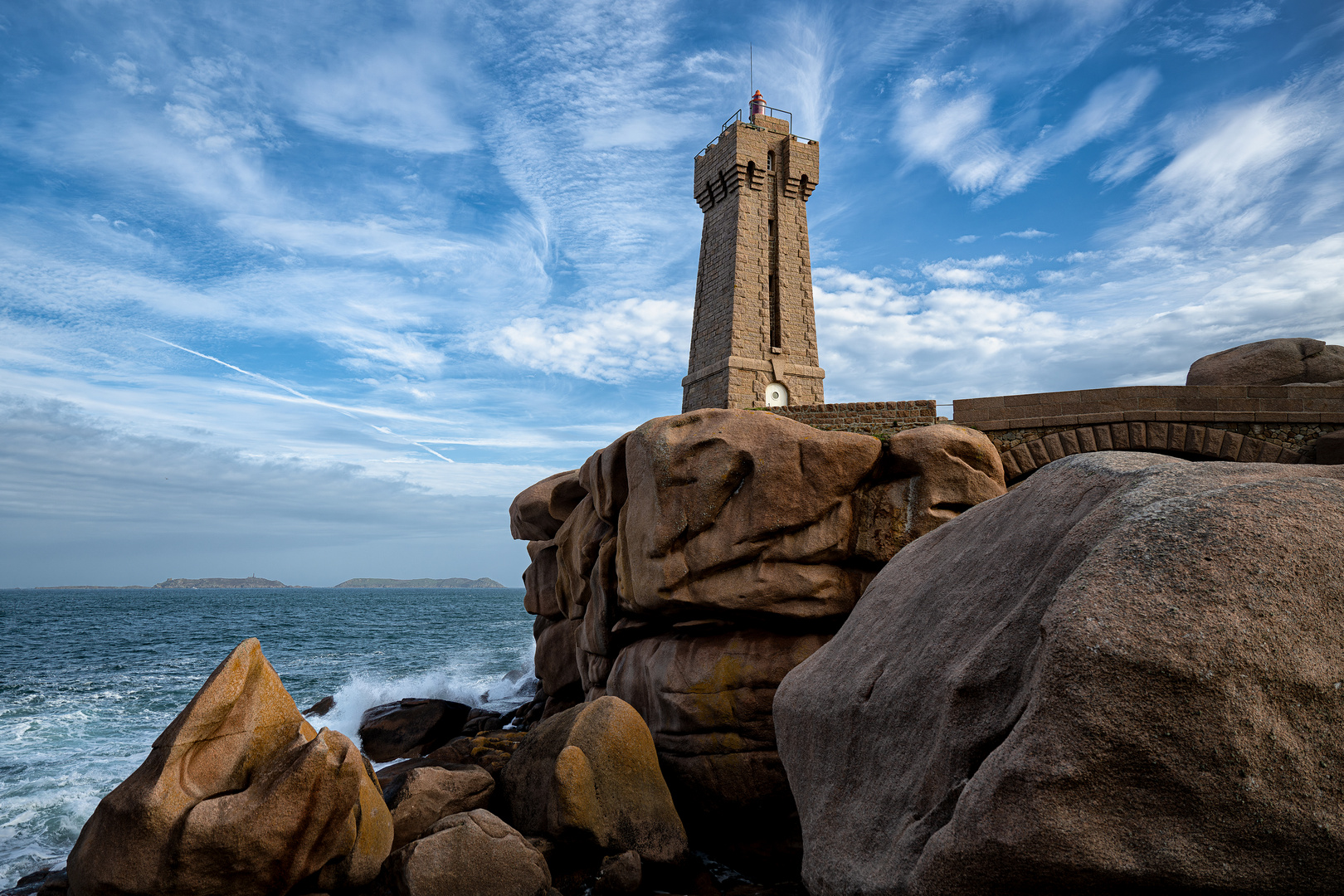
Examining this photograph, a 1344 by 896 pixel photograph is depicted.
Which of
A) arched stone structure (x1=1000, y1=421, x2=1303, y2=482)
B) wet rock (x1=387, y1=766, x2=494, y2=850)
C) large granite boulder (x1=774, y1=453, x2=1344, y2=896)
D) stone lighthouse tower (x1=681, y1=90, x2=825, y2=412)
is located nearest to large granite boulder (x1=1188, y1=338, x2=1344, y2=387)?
arched stone structure (x1=1000, y1=421, x2=1303, y2=482)

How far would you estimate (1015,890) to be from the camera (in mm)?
3020

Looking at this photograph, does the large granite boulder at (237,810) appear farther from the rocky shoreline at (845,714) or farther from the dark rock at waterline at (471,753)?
the dark rock at waterline at (471,753)

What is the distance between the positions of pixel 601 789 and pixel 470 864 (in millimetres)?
1873

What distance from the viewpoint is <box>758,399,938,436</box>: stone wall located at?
51.3 ft

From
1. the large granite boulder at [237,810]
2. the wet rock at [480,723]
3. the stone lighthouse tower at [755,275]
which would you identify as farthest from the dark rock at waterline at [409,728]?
the stone lighthouse tower at [755,275]

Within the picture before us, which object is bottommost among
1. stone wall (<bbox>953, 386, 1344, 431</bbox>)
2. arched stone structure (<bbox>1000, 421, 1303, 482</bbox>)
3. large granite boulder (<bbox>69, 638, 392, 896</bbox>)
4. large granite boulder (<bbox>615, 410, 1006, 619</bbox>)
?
large granite boulder (<bbox>69, 638, 392, 896</bbox>)

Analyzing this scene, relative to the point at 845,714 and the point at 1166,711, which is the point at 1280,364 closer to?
the point at 845,714

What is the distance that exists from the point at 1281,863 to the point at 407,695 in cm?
2376

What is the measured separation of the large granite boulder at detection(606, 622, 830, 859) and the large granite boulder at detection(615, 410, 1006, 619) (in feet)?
1.66

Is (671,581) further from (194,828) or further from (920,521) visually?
(194,828)

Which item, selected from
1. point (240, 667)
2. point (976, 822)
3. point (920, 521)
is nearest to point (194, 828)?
point (240, 667)

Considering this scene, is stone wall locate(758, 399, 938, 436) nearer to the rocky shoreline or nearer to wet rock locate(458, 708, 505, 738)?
the rocky shoreline

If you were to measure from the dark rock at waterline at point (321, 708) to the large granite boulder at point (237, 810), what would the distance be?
42.6 feet

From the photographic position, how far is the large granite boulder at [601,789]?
9.01 meters
